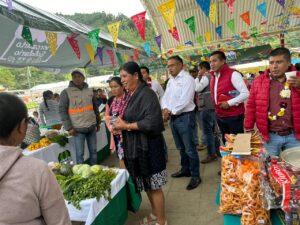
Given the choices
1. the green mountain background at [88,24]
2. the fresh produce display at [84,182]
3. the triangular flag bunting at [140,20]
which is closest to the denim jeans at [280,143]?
the fresh produce display at [84,182]

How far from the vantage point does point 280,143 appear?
2.54 metres

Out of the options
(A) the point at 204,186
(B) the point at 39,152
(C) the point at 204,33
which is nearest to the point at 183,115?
(A) the point at 204,186

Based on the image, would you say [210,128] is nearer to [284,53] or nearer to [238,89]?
[238,89]

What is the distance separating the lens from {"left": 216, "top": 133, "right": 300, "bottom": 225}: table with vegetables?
1.61m

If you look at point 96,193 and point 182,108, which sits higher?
point 182,108

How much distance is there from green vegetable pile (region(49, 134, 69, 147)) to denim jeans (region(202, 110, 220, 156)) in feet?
8.13

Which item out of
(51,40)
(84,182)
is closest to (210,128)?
(84,182)

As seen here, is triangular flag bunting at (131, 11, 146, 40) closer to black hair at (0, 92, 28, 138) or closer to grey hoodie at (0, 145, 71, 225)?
black hair at (0, 92, 28, 138)

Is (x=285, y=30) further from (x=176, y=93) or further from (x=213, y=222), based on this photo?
(x=213, y=222)

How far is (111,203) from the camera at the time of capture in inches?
104

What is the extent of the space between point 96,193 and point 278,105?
1.87m

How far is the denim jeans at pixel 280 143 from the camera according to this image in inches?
98.1

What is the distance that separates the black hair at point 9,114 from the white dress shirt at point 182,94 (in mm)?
2699

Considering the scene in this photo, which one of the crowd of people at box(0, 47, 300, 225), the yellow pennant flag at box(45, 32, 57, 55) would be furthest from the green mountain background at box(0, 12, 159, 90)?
the crowd of people at box(0, 47, 300, 225)
